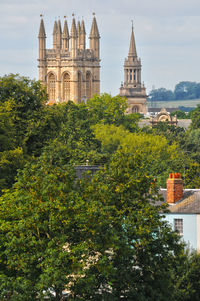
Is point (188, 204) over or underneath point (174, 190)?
underneath

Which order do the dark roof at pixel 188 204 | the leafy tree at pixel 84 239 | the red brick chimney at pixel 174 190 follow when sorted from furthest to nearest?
the red brick chimney at pixel 174 190, the dark roof at pixel 188 204, the leafy tree at pixel 84 239

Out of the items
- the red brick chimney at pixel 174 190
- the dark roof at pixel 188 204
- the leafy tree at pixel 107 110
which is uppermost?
the leafy tree at pixel 107 110

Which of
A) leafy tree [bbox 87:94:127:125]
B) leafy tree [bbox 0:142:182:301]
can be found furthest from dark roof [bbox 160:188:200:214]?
leafy tree [bbox 87:94:127:125]

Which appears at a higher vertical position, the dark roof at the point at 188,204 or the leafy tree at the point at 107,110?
the leafy tree at the point at 107,110

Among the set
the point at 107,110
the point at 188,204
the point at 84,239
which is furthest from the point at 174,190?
the point at 107,110

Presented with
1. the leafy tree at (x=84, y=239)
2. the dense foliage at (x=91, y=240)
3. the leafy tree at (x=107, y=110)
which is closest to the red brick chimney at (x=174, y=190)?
the dense foliage at (x=91, y=240)

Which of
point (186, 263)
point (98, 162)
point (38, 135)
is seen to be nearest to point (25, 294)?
point (186, 263)

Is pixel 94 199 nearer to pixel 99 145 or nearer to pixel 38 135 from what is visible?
pixel 38 135

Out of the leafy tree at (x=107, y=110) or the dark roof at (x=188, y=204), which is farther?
the leafy tree at (x=107, y=110)

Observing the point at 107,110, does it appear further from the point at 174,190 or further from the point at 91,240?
the point at 91,240

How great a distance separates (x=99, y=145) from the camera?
108 meters

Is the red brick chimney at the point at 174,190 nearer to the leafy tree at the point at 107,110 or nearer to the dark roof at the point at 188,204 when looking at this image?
the dark roof at the point at 188,204

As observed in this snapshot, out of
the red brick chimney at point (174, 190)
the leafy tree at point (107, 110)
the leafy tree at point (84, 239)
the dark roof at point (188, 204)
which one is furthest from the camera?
the leafy tree at point (107, 110)

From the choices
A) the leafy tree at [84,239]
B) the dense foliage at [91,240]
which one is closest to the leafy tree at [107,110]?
the dense foliage at [91,240]
